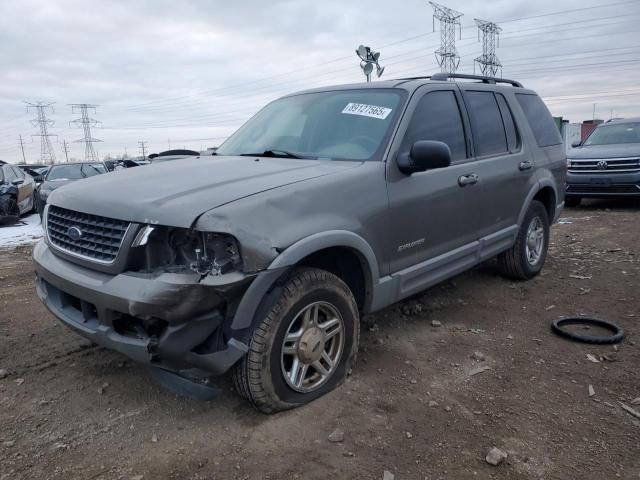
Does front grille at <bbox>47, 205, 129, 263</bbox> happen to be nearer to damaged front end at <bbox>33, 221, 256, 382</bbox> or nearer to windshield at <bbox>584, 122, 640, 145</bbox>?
damaged front end at <bbox>33, 221, 256, 382</bbox>

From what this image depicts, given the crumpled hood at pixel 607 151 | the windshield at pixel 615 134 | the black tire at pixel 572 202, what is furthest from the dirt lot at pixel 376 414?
the windshield at pixel 615 134

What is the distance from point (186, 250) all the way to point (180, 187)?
1.41 feet

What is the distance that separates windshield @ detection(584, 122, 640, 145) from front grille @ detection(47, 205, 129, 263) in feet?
36.8

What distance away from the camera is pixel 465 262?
13.8 feet

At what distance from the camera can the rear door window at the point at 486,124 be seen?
4.39 metres

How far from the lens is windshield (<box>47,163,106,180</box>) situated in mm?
13123

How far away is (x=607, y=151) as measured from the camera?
10.1 metres

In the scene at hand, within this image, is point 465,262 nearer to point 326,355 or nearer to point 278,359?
point 326,355

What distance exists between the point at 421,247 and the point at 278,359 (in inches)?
57.2

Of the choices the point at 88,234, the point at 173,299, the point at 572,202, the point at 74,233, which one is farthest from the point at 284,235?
the point at 572,202

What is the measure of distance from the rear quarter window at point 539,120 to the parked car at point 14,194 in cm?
1077

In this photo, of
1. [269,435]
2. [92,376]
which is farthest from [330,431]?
[92,376]

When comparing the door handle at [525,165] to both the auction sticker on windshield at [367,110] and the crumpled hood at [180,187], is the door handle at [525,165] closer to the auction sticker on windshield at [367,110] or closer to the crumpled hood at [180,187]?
the auction sticker on windshield at [367,110]

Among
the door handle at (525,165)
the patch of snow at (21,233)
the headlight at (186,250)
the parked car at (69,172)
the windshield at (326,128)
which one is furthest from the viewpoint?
the parked car at (69,172)
